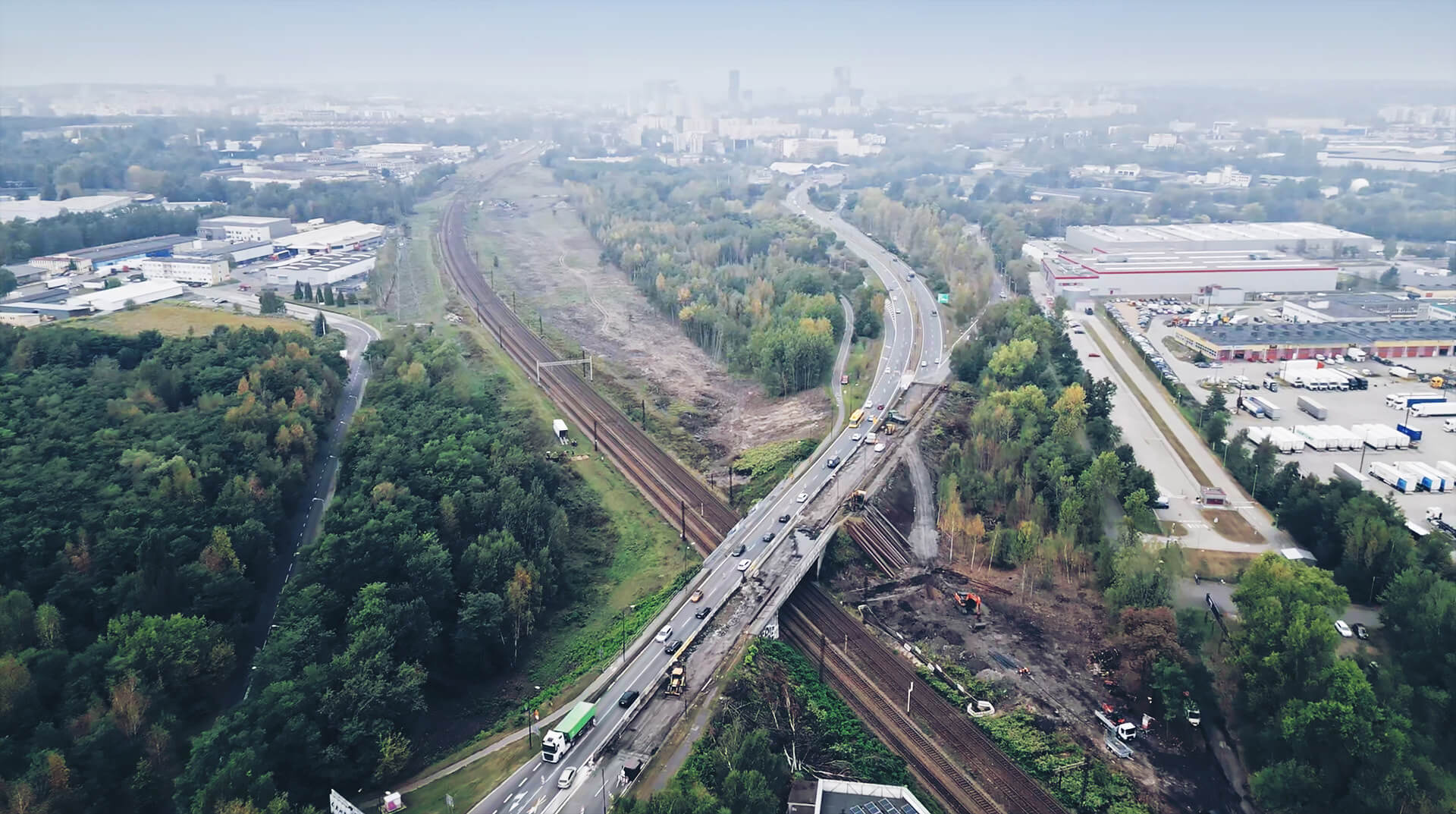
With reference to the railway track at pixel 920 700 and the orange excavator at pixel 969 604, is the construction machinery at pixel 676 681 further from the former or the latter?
the orange excavator at pixel 969 604

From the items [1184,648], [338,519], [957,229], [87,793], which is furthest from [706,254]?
[87,793]

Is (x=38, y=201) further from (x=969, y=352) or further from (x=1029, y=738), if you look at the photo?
(x=1029, y=738)

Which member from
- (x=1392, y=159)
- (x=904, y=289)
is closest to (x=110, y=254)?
(x=904, y=289)

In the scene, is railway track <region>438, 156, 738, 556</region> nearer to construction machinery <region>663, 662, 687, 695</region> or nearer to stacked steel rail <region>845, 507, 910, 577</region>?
stacked steel rail <region>845, 507, 910, 577</region>

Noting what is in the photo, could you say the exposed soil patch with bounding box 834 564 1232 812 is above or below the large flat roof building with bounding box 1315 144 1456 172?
below

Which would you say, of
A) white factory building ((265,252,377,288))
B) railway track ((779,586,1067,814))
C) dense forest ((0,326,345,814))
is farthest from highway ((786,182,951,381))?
white factory building ((265,252,377,288))

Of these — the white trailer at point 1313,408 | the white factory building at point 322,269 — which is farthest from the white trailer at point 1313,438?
the white factory building at point 322,269
